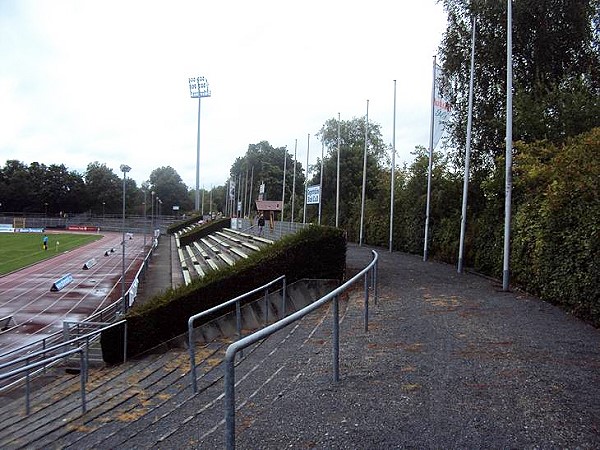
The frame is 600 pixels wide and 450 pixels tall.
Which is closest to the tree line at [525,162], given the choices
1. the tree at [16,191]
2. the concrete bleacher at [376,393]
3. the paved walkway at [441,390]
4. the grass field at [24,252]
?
the concrete bleacher at [376,393]

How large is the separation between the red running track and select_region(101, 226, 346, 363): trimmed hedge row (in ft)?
22.1

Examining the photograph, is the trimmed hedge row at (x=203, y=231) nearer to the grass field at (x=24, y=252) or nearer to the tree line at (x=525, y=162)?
the grass field at (x=24, y=252)

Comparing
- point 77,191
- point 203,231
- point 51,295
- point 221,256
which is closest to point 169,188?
point 77,191

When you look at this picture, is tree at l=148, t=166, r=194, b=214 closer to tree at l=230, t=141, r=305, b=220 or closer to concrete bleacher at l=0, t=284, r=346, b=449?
tree at l=230, t=141, r=305, b=220

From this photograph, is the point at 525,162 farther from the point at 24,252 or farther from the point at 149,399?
the point at 24,252

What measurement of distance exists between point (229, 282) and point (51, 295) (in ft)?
60.0

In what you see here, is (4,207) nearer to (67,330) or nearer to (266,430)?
(67,330)

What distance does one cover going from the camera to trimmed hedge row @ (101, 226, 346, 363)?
12367mm

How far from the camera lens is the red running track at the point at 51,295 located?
786 inches

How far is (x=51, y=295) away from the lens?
27703 millimetres

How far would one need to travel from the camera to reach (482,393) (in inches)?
181

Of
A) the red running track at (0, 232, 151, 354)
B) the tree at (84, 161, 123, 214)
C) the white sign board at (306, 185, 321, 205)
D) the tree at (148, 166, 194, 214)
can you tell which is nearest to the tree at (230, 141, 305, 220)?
the tree at (148, 166, 194, 214)

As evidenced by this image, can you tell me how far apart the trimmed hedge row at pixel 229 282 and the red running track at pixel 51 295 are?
265 inches

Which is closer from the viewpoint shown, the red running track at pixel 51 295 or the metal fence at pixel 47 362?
the metal fence at pixel 47 362
